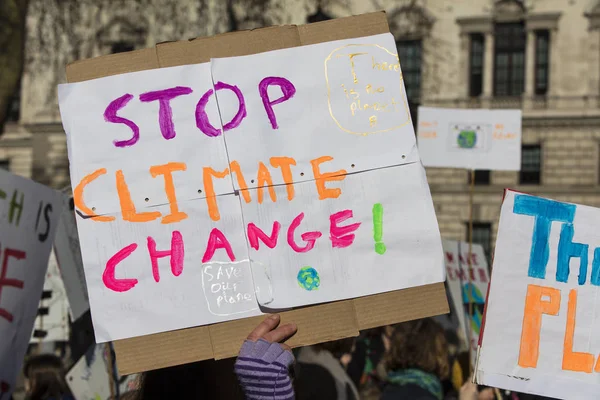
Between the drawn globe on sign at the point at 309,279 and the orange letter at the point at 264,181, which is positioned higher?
the orange letter at the point at 264,181

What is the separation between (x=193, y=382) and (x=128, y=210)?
50cm

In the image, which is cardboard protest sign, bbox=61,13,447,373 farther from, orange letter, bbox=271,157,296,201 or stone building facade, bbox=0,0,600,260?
stone building facade, bbox=0,0,600,260

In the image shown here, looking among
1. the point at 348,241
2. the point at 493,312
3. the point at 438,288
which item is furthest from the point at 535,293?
the point at 348,241

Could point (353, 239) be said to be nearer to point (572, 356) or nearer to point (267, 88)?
point (267, 88)

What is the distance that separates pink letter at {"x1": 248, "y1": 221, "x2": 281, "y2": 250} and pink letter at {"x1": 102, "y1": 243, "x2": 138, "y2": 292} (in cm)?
31

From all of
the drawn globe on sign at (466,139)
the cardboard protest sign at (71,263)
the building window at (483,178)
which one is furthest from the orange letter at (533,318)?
the building window at (483,178)

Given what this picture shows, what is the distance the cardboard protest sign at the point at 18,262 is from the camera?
3.37m

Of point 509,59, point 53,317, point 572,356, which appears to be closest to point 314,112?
point 572,356

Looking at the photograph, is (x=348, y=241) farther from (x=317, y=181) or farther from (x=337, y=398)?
(x=337, y=398)

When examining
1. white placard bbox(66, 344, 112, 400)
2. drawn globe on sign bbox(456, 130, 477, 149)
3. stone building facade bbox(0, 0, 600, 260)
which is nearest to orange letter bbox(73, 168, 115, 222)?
white placard bbox(66, 344, 112, 400)

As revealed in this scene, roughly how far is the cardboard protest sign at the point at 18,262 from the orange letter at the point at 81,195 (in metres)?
0.96

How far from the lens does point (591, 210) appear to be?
120 inches

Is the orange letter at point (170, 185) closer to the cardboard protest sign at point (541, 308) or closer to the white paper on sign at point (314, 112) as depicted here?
the white paper on sign at point (314, 112)

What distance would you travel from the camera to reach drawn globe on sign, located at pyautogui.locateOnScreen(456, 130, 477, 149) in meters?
7.51
